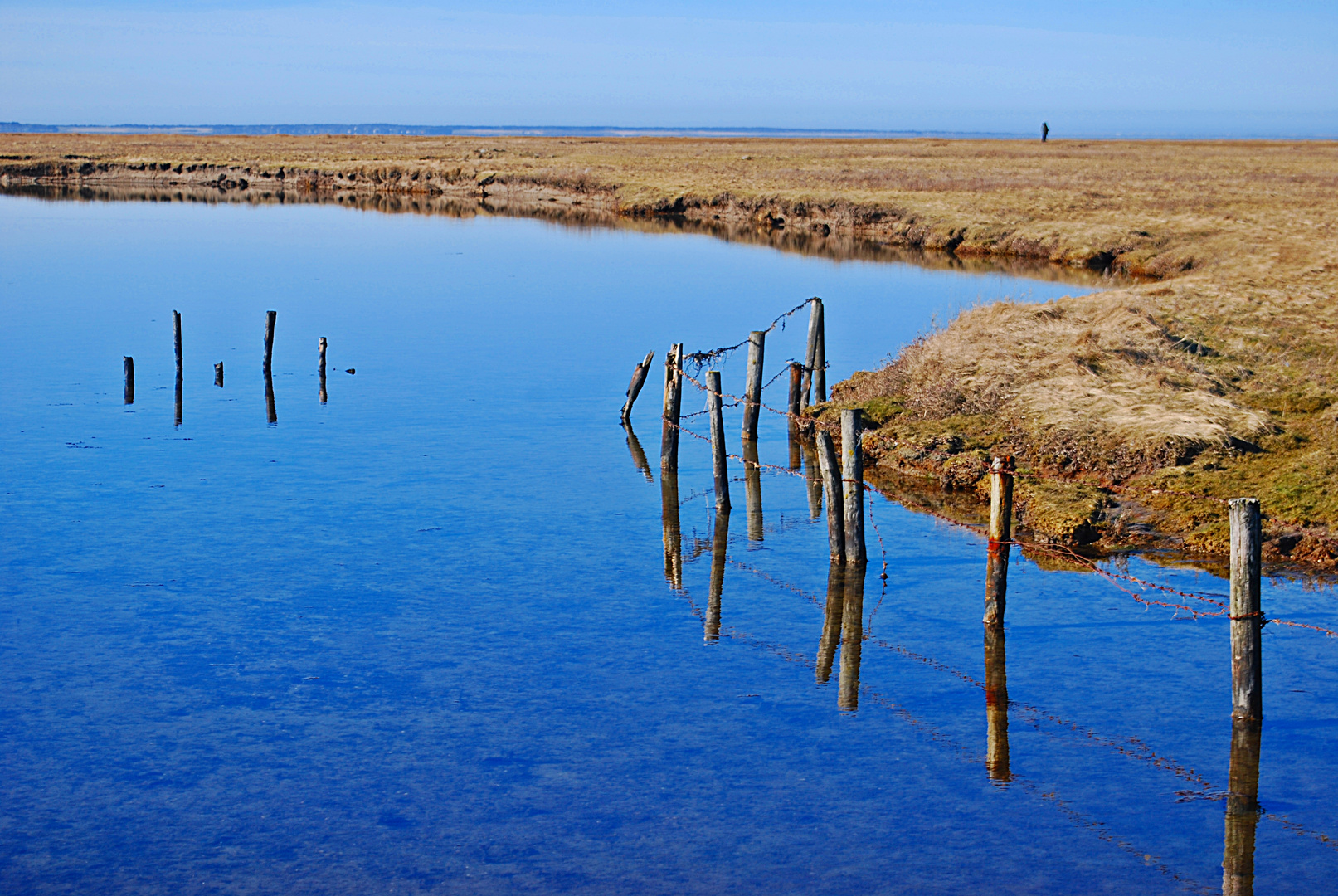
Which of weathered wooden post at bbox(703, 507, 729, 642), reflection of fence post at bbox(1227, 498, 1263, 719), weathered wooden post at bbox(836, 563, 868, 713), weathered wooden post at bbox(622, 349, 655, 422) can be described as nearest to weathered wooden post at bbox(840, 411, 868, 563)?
weathered wooden post at bbox(836, 563, 868, 713)

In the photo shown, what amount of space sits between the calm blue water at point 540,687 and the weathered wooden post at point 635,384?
1110 mm

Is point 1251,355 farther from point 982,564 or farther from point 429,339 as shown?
point 429,339

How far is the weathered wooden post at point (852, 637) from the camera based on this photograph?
38.5ft

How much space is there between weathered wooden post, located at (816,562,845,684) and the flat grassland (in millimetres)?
2813

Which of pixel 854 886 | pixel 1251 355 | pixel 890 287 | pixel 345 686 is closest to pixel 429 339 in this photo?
pixel 890 287

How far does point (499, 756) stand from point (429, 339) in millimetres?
21068

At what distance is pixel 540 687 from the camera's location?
38.4ft

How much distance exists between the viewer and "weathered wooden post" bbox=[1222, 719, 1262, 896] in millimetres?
8695

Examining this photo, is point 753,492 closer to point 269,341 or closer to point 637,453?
point 637,453

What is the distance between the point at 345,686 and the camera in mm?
11602

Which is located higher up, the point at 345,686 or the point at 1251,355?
the point at 1251,355

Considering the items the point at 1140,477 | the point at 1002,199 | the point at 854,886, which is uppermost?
the point at 1002,199

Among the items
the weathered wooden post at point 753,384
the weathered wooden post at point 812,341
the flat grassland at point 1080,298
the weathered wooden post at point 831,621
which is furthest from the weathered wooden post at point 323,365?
the weathered wooden post at point 831,621

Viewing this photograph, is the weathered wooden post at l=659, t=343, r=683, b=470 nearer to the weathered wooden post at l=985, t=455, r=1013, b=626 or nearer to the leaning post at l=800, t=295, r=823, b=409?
the leaning post at l=800, t=295, r=823, b=409
